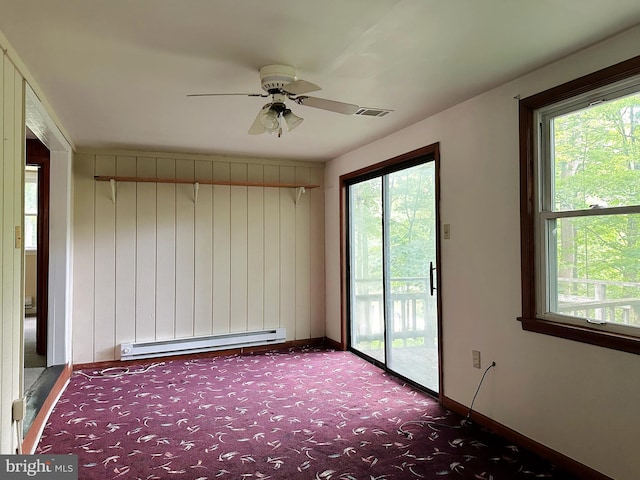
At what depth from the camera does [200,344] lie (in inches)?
192

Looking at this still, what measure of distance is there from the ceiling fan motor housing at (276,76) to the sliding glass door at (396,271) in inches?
66.6

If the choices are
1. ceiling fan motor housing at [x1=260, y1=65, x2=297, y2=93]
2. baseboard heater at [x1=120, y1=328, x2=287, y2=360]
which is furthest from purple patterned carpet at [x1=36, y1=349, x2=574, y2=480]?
ceiling fan motor housing at [x1=260, y1=65, x2=297, y2=93]

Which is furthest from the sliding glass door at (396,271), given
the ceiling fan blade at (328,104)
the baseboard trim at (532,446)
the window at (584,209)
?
the ceiling fan blade at (328,104)

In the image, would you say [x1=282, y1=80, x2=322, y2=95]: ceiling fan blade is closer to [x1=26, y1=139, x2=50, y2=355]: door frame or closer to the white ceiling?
the white ceiling

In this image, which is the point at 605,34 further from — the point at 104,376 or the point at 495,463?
the point at 104,376

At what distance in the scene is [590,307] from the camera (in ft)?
7.95

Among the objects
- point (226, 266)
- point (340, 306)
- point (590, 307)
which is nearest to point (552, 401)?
point (590, 307)

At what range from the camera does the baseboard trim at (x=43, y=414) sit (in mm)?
2583

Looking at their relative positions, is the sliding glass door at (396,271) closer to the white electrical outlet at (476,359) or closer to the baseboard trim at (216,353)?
the white electrical outlet at (476,359)

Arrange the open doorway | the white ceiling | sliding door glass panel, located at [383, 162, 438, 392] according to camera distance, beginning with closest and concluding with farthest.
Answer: the white ceiling < sliding door glass panel, located at [383, 162, 438, 392] < the open doorway

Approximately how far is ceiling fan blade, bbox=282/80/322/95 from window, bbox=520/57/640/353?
1.40 metres

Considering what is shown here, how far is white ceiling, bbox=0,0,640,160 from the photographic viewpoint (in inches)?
74.3

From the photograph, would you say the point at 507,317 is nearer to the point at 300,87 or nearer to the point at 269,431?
the point at 269,431

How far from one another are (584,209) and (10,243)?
316 centimetres
